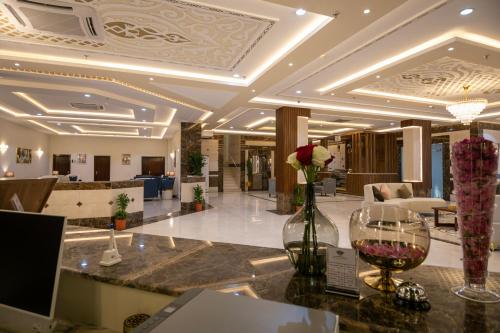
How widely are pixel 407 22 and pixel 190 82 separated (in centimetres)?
408

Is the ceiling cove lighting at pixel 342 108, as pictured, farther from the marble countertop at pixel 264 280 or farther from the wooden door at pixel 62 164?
the wooden door at pixel 62 164

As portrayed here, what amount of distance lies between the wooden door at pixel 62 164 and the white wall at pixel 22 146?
1.31 ft

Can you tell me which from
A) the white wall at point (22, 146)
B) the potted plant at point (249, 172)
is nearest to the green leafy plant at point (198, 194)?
the potted plant at point (249, 172)

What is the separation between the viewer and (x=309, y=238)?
44.6 inches

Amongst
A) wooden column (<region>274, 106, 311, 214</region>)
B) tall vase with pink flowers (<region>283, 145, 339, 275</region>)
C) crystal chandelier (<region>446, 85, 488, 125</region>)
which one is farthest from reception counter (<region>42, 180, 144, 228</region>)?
crystal chandelier (<region>446, 85, 488, 125</region>)

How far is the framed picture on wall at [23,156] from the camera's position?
440 inches

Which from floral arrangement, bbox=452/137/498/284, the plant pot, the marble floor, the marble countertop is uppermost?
floral arrangement, bbox=452/137/498/284

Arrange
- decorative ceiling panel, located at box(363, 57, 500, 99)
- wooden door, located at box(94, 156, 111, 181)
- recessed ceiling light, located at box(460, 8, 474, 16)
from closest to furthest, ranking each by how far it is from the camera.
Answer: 1. recessed ceiling light, located at box(460, 8, 474, 16)
2. decorative ceiling panel, located at box(363, 57, 500, 99)
3. wooden door, located at box(94, 156, 111, 181)

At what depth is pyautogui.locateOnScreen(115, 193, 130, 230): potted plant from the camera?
20.5ft

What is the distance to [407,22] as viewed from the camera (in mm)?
3676

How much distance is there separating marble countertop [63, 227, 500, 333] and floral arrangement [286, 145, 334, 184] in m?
0.44

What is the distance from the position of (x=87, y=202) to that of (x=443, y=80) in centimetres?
855

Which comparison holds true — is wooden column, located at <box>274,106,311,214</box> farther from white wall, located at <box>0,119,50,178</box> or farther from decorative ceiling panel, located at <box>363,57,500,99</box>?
white wall, located at <box>0,119,50,178</box>

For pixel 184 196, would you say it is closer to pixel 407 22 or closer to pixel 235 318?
pixel 407 22
